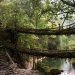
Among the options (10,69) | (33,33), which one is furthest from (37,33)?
(10,69)

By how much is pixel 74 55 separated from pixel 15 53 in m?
4.91

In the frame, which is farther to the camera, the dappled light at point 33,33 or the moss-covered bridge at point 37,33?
the dappled light at point 33,33

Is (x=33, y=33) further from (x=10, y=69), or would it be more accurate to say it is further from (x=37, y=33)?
(x=10, y=69)

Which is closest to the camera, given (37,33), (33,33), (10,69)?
(10,69)

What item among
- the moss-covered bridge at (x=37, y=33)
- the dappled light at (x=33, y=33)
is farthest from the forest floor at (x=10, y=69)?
the moss-covered bridge at (x=37, y=33)

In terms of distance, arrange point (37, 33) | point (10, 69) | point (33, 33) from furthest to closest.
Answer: point (33, 33)
point (37, 33)
point (10, 69)

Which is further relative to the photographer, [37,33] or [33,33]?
[33,33]

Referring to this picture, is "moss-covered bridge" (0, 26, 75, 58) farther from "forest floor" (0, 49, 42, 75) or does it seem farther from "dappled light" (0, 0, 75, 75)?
"forest floor" (0, 49, 42, 75)

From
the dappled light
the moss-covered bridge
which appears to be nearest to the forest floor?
the dappled light

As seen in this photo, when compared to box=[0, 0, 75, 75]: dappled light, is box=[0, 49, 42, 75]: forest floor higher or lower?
lower

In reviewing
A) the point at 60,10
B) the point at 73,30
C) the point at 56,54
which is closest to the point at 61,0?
the point at 60,10

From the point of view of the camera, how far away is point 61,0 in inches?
370

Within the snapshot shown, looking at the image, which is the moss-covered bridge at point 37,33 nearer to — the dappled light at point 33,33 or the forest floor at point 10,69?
the dappled light at point 33,33

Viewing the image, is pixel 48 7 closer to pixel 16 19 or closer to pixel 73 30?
pixel 73 30
